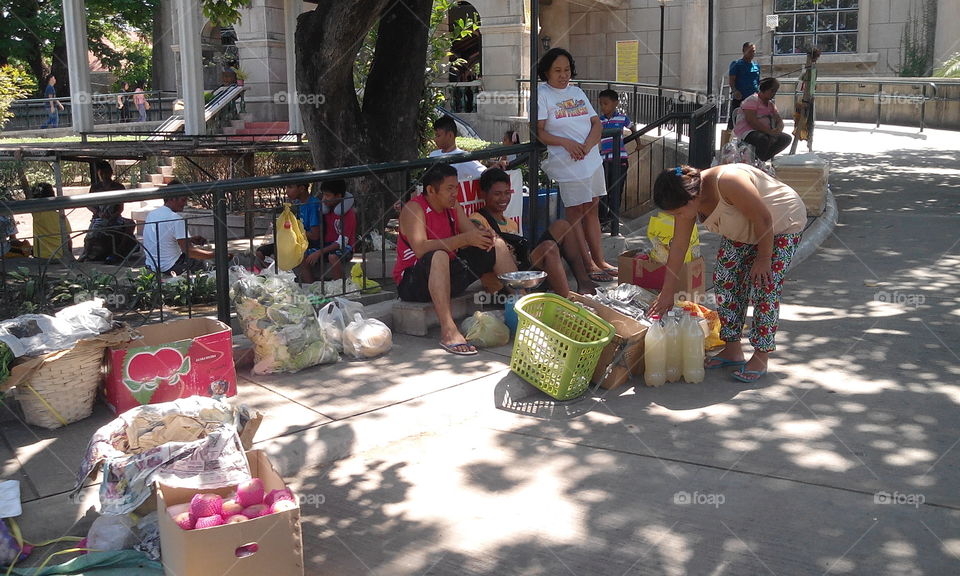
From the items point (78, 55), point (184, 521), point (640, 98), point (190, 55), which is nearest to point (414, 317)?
point (184, 521)

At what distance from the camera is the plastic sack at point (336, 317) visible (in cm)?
608

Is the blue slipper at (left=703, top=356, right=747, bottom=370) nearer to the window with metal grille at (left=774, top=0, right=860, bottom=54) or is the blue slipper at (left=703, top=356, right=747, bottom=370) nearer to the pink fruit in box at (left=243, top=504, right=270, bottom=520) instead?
the pink fruit in box at (left=243, top=504, right=270, bottom=520)

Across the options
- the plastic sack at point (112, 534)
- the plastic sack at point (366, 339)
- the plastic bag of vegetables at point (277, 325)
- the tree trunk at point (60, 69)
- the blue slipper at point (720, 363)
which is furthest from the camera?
the tree trunk at point (60, 69)

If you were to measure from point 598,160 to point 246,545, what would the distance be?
5.28m

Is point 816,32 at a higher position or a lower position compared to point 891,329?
higher

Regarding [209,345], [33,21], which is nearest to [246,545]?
[209,345]

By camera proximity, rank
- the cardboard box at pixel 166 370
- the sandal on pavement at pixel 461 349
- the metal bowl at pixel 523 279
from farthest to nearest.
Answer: the metal bowl at pixel 523 279
the sandal on pavement at pixel 461 349
the cardboard box at pixel 166 370

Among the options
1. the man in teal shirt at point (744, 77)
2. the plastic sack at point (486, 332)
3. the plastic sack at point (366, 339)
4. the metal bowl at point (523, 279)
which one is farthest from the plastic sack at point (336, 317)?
the man in teal shirt at point (744, 77)

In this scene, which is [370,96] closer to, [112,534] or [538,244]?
[538,244]

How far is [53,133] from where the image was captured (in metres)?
29.4

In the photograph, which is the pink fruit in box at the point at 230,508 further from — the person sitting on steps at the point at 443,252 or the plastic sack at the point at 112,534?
the person sitting on steps at the point at 443,252

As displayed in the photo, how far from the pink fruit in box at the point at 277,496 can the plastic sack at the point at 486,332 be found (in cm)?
289

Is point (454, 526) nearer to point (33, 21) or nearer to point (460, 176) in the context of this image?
point (460, 176)

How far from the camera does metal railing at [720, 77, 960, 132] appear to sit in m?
20.7
